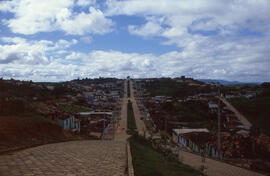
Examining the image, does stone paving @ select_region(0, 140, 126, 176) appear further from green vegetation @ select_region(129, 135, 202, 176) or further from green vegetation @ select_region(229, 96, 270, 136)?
green vegetation @ select_region(229, 96, 270, 136)

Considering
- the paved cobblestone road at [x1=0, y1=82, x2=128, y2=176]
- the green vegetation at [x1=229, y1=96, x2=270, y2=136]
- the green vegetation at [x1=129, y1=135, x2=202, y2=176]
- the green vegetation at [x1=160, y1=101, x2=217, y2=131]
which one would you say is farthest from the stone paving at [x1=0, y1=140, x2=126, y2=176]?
the green vegetation at [x1=229, y1=96, x2=270, y2=136]

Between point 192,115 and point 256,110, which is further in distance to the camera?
point 256,110

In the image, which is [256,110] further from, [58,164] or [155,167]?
[58,164]

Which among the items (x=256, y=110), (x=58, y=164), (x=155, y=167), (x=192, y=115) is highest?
(x=58, y=164)

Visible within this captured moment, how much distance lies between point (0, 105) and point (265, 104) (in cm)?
4659

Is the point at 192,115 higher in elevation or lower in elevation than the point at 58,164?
lower

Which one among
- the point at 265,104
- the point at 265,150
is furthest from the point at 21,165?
the point at 265,104

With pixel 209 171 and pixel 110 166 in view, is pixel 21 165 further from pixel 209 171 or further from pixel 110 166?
pixel 209 171

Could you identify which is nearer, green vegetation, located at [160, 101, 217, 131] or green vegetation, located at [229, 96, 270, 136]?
green vegetation, located at [160, 101, 217, 131]

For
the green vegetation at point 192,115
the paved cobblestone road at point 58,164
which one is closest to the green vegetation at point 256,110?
the green vegetation at point 192,115

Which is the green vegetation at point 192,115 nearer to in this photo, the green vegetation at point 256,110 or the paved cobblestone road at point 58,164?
the green vegetation at point 256,110

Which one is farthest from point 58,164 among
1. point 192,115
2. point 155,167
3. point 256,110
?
point 256,110

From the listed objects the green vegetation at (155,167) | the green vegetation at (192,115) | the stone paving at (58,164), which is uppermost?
the stone paving at (58,164)

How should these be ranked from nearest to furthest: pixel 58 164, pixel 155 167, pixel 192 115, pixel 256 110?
pixel 58 164
pixel 155 167
pixel 192 115
pixel 256 110
